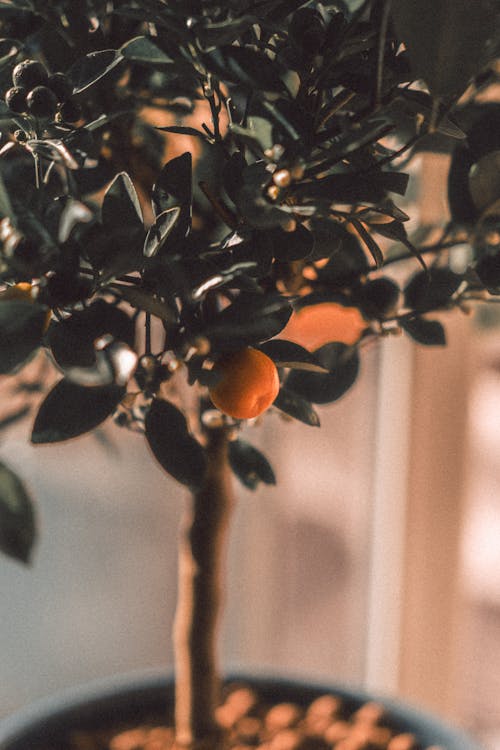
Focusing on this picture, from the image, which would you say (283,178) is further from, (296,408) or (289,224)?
(296,408)

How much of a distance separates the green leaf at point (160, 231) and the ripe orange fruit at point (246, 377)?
7cm

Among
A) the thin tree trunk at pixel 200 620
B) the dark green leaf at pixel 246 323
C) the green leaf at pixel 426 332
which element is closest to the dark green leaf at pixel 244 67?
the dark green leaf at pixel 246 323

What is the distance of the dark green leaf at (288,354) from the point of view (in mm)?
398

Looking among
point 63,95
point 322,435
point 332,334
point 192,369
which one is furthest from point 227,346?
point 322,435

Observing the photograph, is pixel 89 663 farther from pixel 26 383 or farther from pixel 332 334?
pixel 332 334

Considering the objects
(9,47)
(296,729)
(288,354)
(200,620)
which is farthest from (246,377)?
(296,729)

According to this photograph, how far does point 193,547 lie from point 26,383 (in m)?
0.24

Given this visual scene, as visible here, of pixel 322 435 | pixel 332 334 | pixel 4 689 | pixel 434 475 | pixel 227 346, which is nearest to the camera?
pixel 227 346

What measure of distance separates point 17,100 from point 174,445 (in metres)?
0.19

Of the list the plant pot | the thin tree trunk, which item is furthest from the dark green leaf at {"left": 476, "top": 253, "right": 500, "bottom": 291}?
the plant pot

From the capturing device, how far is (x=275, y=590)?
60.2 inches

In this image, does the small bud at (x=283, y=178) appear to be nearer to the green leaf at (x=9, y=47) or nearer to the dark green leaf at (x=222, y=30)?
the dark green leaf at (x=222, y=30)

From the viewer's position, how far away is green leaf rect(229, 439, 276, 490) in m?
0.55

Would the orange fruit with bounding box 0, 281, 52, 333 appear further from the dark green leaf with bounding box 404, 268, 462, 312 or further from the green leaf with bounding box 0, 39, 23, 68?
the dark green leaf with bounding box 404, 268, 462, 312
